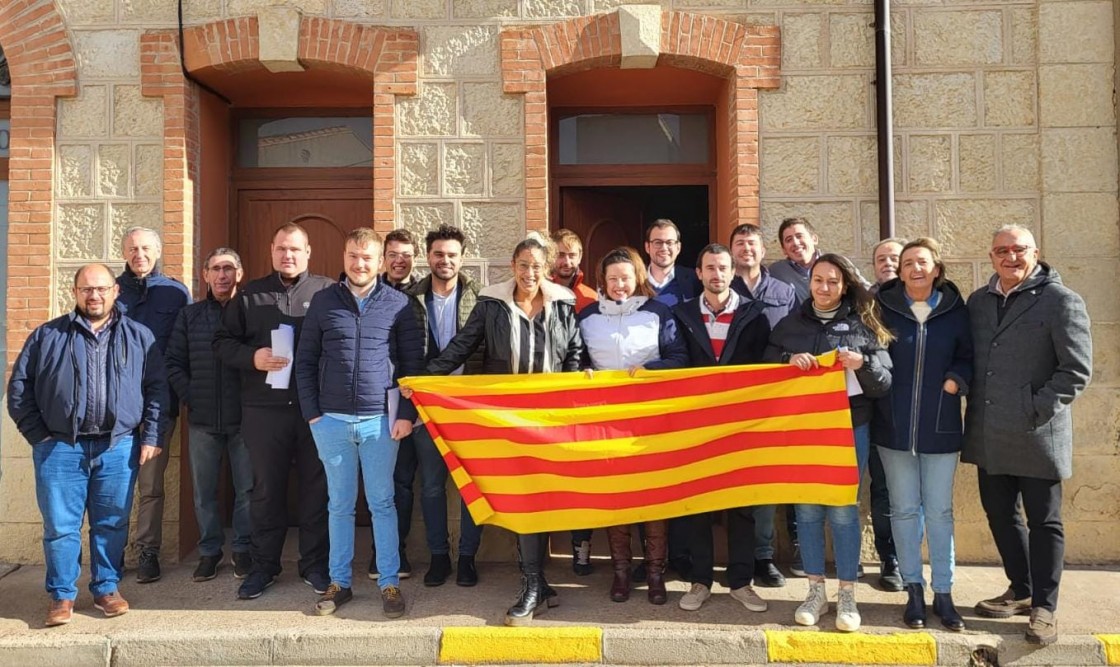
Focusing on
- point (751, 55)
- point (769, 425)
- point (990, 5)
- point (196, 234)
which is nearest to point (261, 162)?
point (196, 234)

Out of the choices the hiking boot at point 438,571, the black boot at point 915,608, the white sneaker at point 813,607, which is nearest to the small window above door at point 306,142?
the hiking boot at point 438,571

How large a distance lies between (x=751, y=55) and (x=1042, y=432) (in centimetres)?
338

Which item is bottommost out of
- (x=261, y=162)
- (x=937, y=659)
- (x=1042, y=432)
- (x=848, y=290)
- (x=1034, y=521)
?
(x=937, y=659)

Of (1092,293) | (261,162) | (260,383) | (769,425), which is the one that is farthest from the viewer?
(261,162)

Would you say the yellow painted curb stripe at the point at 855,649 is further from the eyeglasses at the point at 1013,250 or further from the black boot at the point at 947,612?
the eyeglasses at the point at 1013,250

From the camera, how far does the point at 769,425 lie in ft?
15.0

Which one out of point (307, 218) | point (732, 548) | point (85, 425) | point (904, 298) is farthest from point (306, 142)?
A: point (904, 298)

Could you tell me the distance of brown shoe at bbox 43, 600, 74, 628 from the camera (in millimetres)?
4527

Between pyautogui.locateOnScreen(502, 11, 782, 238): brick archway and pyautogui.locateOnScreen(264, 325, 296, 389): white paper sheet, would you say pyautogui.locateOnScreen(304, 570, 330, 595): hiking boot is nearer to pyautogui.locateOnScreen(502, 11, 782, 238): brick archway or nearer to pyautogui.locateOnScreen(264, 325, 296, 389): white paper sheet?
pyautogui.locateOnScreen(264, 325, 296, 389): white paper sheet

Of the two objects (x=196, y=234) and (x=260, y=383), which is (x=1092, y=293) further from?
(x=196, y=234)

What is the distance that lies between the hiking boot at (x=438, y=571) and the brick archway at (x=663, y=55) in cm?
249

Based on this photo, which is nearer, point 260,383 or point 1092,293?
point 260,383

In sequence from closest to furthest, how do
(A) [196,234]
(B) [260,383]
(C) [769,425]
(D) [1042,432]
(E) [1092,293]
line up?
(D) [1042,432] → (C) [769,425] → (B) [260,383] → (E) [1092,293] → (A) [196,234]

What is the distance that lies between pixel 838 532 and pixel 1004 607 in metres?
1.05
